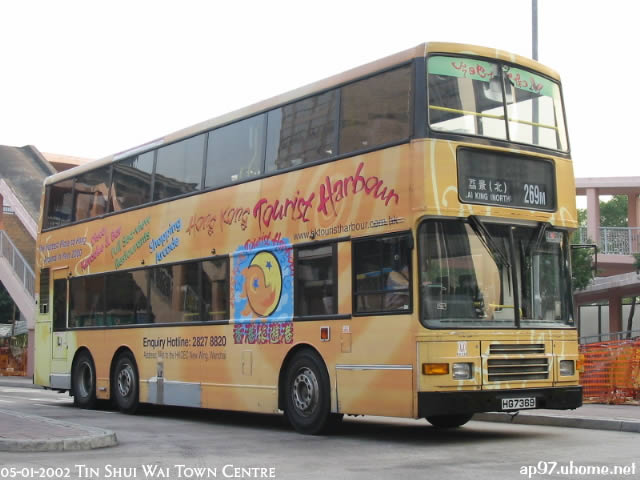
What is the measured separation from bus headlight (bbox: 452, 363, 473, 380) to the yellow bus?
0.08ft

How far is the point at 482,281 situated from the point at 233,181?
4969mm

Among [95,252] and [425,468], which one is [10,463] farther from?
[95,252]

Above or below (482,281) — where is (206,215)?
above

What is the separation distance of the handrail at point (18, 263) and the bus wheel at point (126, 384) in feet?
65.2

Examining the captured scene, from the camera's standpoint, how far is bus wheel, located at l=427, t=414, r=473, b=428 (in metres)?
14.1

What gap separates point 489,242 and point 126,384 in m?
8.53

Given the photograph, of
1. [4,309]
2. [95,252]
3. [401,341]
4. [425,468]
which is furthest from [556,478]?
[4,309]

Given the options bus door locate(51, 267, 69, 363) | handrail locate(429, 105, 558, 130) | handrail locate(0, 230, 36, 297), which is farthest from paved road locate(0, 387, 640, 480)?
handrail locate(0, 230, 36, 297)

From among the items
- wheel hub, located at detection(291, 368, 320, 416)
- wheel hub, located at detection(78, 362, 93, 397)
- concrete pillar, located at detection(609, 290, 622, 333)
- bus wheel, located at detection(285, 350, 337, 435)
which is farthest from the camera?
concrete pillar, located at detection(609, 290, 622, 333)

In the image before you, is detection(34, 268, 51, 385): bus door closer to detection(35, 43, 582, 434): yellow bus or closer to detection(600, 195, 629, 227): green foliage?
detection(35, 43, 582, 434): yellow bus

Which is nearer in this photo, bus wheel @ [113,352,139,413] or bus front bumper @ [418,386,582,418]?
bus front bumper @ [418,386,582,418]

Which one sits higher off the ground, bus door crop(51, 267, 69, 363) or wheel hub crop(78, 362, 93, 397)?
bus door crop(51, 267, 69, 363)

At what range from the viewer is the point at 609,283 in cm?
3703

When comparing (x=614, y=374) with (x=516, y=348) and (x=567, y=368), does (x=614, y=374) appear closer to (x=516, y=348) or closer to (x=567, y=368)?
(x=567, y=368)
